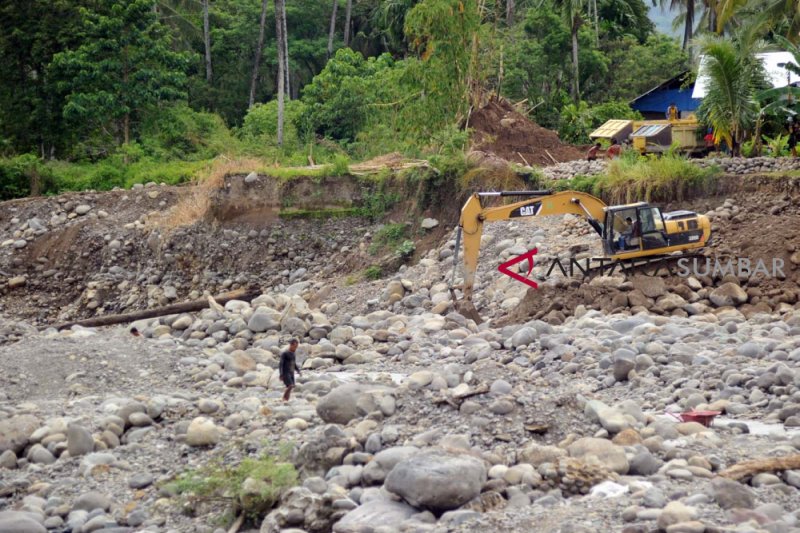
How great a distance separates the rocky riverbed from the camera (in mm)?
9320

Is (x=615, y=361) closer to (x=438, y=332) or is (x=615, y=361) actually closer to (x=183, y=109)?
(x=438, y=332)

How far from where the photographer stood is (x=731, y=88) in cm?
2380

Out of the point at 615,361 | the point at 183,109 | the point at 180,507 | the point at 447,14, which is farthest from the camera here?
the point at 183,109

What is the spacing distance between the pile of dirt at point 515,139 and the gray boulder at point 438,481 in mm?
17071

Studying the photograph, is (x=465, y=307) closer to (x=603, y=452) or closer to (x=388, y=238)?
(x=388, y=238)

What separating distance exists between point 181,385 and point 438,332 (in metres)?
4.03

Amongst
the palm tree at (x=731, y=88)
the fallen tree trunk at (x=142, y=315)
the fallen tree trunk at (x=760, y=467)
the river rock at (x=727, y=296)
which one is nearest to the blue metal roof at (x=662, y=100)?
the palm tree at (x=731, y=88)

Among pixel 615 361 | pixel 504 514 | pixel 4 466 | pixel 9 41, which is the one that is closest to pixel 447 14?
pixel 9 41

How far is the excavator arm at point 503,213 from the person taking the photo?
18.1 m

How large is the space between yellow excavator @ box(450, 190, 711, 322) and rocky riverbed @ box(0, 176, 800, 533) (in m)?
0.55

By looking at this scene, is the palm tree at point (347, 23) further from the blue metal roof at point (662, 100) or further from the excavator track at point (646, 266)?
the excavator track at point (646, 266)

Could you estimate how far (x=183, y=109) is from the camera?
34.9 m

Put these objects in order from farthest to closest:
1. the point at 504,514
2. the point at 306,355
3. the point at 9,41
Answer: the point at 9,41 → the point at 306,355 → the point at 504,514

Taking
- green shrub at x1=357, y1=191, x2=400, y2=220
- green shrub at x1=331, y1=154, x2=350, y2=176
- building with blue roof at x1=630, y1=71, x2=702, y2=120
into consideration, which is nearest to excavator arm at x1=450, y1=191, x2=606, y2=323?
green shrub at x1=357, y1=191, x2=400, y2=220
